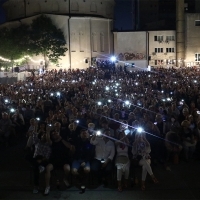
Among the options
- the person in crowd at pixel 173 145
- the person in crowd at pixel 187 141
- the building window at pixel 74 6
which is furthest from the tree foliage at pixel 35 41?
the person in crowd at pixel 173 145

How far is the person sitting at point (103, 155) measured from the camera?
31.7 ft

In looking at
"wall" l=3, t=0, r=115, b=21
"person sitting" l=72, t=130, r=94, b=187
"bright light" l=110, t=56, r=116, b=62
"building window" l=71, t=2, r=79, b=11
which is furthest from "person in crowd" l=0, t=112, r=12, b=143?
"building window" l=71, t=2, r=79, b=11

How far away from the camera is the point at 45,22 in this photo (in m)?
53.9

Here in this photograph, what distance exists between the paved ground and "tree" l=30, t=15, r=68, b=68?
42.3 metres

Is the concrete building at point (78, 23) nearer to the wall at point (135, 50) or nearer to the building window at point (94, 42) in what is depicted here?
the building window at point (94, 42)

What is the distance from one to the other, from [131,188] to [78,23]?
161 feet

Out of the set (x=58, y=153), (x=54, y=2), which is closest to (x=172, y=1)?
(x=54, y=2)

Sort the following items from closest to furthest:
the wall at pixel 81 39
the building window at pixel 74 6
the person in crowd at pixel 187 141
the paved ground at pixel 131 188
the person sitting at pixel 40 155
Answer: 1. the paved ground at pixel 131 188
2. the person sitting at pixel 40 155
3. the person in crowd at pixel 187 141
4. the wall at pixel 81 39
5. the building window at pixel 74 6

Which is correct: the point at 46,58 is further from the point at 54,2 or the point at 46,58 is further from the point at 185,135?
the point at 185,135

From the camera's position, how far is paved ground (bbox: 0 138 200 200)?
29.1 feet

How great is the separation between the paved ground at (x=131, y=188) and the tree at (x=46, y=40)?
42.3 meters

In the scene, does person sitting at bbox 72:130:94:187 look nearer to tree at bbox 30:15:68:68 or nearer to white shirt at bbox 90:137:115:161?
white shirt at bbox 90:137:115:161

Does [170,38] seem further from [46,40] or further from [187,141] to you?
[187,141]

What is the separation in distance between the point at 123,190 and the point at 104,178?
2.09 feet
